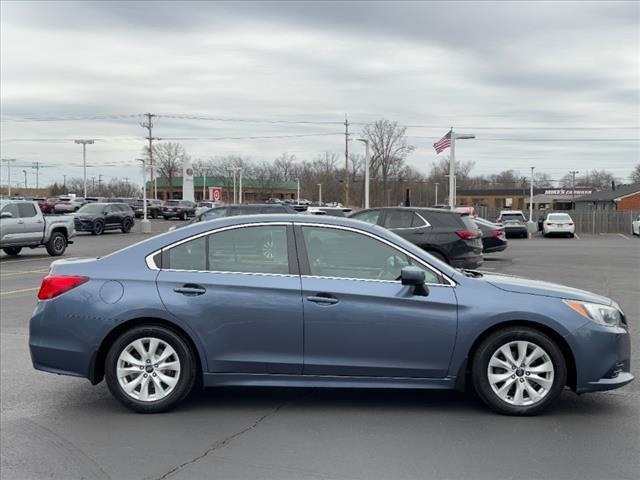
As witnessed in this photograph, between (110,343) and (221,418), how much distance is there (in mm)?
1106

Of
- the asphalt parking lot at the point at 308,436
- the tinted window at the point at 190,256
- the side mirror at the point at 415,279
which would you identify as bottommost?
the asphalt parking lot at the point at 308,436

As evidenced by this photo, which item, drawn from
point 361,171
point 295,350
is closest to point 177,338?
point 295,350

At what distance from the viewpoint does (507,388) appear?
16.5ft

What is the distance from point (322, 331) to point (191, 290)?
3.65 ft

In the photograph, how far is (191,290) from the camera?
16.8 ft

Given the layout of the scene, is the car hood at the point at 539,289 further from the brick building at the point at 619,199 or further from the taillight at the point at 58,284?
the brick building at the point at 619,199

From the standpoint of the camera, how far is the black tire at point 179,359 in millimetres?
5074

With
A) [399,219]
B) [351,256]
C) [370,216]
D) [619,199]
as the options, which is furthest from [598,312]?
[619,199]

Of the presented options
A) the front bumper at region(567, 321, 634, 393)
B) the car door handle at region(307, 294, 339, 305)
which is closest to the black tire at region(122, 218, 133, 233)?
the car door handle at region(307, 294, 339, 305)

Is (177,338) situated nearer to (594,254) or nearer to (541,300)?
(541,300)

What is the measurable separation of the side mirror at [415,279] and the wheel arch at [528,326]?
1.91 feet

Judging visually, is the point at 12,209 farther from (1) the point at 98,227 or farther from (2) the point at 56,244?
(1) the point at 98,227

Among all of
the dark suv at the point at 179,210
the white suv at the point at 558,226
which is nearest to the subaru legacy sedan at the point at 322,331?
the white suv at the point at 558,226

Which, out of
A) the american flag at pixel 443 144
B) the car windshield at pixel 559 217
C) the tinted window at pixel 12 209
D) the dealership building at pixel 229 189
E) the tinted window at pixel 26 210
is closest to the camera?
the tinted window at pixel 12 209
